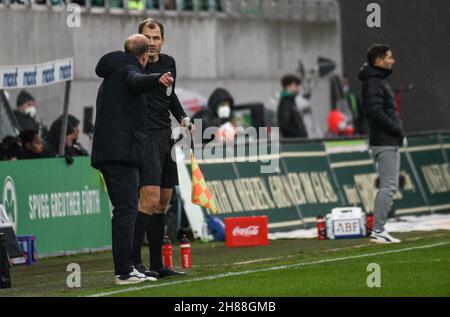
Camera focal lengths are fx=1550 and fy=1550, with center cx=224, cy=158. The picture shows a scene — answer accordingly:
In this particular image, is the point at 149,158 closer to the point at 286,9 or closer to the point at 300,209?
the point at 300,209

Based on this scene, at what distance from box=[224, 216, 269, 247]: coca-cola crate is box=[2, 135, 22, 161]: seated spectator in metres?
2.81

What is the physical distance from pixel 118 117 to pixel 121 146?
0.25m

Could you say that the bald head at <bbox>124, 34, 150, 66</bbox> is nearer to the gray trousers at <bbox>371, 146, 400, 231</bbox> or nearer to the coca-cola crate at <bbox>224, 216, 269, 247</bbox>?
the gray trousers at <bbox>371, 146, 400, 231</bbox>

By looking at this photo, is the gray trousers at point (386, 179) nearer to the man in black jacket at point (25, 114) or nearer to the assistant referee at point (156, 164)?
the assistant referee at point (156, 164)

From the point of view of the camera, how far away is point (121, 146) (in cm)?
1321

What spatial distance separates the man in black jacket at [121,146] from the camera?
13227 millimetres

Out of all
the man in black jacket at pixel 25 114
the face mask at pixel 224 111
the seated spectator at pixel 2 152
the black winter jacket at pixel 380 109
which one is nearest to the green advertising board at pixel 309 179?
the face mask at pixel 224 111

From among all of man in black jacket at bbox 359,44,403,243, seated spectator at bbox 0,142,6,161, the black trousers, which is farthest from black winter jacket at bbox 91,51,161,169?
seated spectator at bbox 0,142,6,161

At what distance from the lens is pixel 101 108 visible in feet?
43.8

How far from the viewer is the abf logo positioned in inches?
726

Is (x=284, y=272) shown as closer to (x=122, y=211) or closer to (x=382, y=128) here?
(x=122, y=211)
